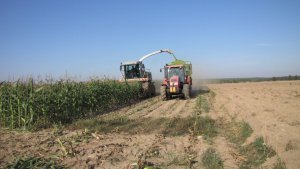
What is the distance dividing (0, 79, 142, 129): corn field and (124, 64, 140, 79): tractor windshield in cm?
773

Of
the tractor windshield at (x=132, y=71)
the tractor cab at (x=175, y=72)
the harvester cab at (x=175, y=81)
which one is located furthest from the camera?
the tractor windshield at (x=132, y=71)

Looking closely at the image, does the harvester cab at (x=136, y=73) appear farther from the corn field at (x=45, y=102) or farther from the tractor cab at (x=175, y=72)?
the corn field at (x=45, y=102)

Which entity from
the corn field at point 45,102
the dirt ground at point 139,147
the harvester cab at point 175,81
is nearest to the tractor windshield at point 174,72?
the harvester cab at point 175,81

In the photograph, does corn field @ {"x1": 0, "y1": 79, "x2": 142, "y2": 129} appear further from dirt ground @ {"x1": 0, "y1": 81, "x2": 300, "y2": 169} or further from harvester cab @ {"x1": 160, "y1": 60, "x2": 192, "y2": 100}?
harvester cab @ {"x1": 160, "y1": 60, "x2": 192, "y2": 100}

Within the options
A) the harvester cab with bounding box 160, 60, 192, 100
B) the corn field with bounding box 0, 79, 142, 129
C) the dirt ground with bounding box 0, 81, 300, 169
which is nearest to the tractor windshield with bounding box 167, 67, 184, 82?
the harvester cab with bounding box 160, 60, 192, 100

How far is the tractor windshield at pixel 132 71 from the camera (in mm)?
24047

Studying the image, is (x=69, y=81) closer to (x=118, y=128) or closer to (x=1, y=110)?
(x=1, y=110)

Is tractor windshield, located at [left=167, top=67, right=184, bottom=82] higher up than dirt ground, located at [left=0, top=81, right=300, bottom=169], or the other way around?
tractor windshield, located at [left=167, top=67, right=184, bottom=82]

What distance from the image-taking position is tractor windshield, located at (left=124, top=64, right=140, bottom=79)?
78.9 feet

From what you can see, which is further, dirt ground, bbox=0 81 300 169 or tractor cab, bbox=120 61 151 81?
tractor cab, bbox=120 61 151 81

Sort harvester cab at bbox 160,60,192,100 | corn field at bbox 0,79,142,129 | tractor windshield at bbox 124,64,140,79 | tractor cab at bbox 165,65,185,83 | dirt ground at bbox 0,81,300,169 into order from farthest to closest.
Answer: tractor windshield at bbox 124,64,140,79
tractor cab at bbox 165,65,185,83
harvester cab at bbox 160,60,192,100
corn field at bbox 0,79,142,129
dirt ground at bbox 0,81,300,169

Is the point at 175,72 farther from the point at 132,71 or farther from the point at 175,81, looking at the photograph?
the point at 132,71

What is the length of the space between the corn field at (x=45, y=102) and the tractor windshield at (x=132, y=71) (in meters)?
7.73

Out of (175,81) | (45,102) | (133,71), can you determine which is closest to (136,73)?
(133,71)
